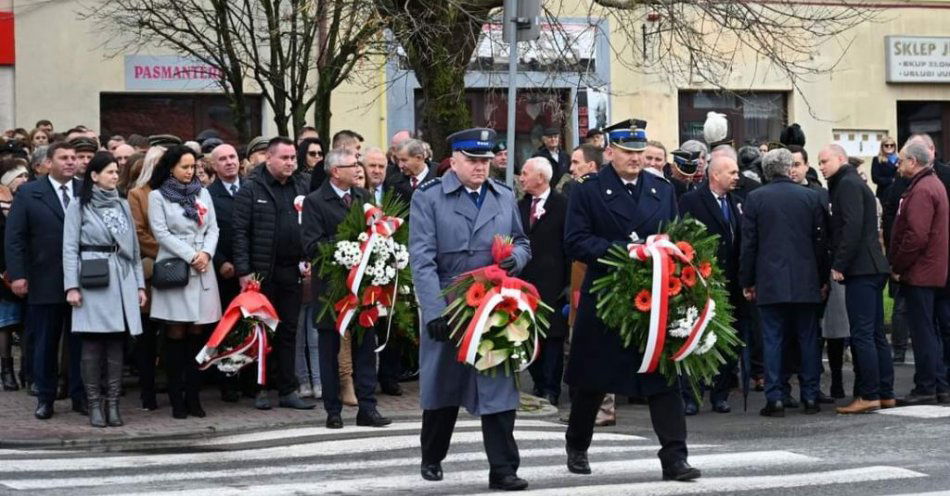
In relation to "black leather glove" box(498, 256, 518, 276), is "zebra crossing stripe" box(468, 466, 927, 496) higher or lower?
lower

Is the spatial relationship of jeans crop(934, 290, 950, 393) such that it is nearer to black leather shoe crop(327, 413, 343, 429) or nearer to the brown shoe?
the brown shoe

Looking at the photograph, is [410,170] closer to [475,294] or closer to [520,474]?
[520,474]

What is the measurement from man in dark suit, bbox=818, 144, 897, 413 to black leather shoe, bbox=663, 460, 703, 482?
4.19 meters

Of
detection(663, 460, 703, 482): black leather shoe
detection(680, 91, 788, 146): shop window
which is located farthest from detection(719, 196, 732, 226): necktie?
detection(680, 91, 788, 146): shop window

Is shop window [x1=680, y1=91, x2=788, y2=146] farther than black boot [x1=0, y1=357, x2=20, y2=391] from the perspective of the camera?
Yes

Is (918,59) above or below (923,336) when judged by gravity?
above

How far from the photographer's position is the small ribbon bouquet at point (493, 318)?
32.3 feet

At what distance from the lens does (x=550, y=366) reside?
1477cm

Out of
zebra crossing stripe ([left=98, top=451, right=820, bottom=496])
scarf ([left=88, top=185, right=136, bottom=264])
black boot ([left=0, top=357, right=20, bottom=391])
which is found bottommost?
zebra crossing stripe ([left=98, top=451, right=820, bottom=496])

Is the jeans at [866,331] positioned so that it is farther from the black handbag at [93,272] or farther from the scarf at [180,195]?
the black handbag at [93,272]

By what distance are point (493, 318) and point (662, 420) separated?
1.17 m

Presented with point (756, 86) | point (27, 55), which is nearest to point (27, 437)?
point (27, 55)

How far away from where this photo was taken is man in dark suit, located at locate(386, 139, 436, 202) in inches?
610

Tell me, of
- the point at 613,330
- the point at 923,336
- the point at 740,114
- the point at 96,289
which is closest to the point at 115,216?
the point at 96,289
